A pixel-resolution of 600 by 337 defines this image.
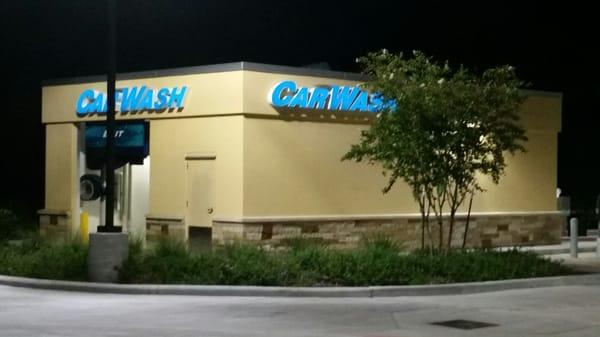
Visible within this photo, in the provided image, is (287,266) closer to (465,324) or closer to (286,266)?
(286,266)

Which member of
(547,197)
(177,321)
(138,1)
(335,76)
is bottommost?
(177,321)

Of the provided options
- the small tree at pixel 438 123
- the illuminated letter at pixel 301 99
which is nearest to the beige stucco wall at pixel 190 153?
the illuminated letter at pixel 301 99

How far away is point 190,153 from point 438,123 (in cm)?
A: 722

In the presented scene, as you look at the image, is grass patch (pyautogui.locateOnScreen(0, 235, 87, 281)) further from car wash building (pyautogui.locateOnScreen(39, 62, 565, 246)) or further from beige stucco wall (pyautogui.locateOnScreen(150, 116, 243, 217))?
beige stucco wall (pyautogui.locateOnScreen(150, 116, 243, 217))

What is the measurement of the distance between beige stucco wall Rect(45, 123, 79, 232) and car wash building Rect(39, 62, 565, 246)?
3 centimetres

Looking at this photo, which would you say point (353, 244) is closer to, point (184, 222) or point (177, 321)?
point (184, 222)

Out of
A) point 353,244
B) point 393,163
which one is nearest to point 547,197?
point 353,244

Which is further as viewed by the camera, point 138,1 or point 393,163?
point 138,1

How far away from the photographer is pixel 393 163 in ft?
65.4

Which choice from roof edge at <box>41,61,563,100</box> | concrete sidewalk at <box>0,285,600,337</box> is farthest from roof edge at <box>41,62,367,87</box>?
concrete sidewalk at <box>0,285,600,337</box>

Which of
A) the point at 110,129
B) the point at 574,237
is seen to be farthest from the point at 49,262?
the point at 574,237

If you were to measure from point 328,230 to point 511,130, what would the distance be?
583 cm

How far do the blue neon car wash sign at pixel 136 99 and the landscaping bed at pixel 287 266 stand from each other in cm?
584

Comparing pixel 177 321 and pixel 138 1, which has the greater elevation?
pixel 138 1
